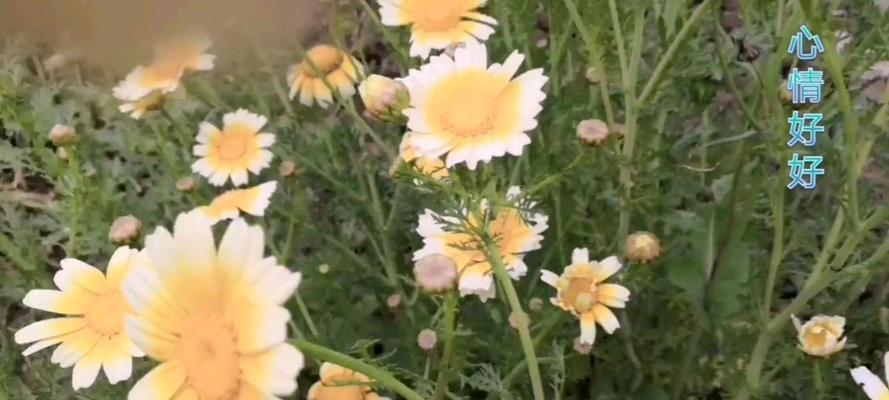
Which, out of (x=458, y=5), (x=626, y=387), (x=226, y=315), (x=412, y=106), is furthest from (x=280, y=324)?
(x=626, y=387)

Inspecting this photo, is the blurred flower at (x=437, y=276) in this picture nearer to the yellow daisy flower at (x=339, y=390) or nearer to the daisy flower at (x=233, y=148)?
the yellow daisy flower at (x=339, y=390)

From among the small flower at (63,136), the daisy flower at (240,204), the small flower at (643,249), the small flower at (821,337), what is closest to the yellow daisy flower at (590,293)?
the small flower at (643,249)

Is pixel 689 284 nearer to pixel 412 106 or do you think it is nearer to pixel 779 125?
pixel 779 125

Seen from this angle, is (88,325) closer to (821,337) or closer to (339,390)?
(339,390)

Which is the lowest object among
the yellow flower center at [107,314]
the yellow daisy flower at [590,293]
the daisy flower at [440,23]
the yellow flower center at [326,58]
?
the yellow flower center at [107,314]

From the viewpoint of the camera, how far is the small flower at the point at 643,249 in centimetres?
71

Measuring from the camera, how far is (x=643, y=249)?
2.33 feet

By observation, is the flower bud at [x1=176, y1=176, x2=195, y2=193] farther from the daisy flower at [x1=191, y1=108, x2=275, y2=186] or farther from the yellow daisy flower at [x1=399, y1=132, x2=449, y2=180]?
the yellow daisy flower at [x1=399, y1=132, x2=449, y2=180]

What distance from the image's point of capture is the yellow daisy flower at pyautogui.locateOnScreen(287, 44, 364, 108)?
3.02 feet

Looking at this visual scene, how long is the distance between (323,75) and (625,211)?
0.29 m

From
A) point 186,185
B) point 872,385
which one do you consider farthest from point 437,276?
point 186,185

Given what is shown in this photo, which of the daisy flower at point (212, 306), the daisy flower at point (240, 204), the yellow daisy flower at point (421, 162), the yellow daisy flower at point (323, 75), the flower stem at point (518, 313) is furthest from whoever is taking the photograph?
the yellow daisy flower at point (323, 75)

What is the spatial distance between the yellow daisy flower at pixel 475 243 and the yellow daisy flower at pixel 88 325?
0.61 ft

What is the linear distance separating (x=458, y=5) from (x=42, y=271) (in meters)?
0.47
